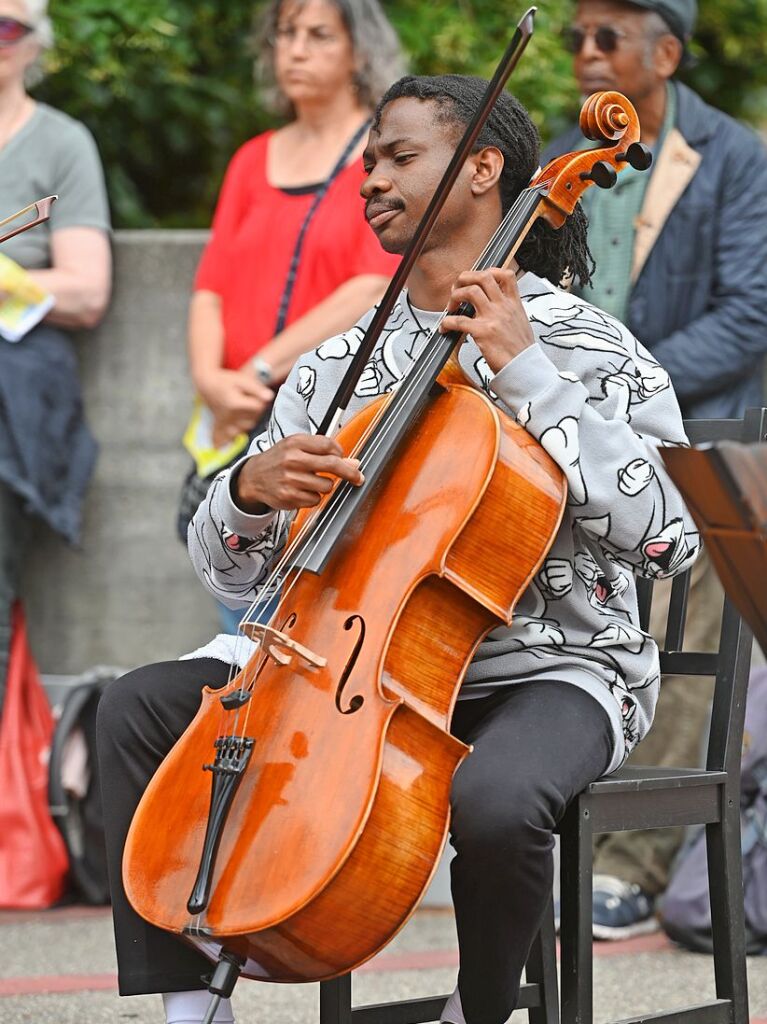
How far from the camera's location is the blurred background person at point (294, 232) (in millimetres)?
3613

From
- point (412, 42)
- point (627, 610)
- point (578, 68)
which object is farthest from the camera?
point (412, 42)

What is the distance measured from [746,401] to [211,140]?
2384 mm

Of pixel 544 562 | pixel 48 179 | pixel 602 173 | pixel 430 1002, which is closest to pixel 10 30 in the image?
pixel 48 179

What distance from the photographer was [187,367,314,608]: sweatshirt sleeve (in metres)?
2.35

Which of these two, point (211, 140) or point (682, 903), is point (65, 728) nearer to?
point (682, 903)

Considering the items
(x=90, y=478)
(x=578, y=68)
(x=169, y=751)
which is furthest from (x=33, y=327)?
(x=169, y=751)

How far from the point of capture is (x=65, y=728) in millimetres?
Answer: 3807

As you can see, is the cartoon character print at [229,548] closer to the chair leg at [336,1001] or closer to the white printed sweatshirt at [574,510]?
the white printed sweatshirt at [574,510]

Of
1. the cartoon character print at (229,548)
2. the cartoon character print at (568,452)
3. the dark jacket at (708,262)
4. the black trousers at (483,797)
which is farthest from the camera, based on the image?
the dark jacket at (708,262)

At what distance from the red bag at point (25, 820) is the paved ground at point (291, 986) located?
100 millimetres

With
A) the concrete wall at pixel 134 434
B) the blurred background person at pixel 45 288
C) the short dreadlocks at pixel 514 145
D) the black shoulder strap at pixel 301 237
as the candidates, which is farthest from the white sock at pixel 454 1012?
the concrete wall at pixel 134 434

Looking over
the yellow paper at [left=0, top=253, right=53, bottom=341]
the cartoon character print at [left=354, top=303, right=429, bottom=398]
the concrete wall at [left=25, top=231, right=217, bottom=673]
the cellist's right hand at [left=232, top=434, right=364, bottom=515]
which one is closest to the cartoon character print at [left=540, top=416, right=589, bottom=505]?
the cellist's right hand at [left=232, top=434, right=364, bottom=515]

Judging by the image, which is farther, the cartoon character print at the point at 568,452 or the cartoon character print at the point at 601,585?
the cartoon character print at the point at 601,585

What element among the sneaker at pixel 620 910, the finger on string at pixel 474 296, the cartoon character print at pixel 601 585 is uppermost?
the finger on string at pixel 474 296
